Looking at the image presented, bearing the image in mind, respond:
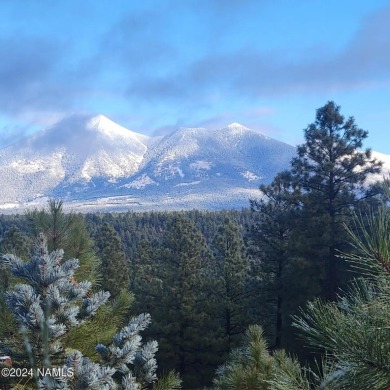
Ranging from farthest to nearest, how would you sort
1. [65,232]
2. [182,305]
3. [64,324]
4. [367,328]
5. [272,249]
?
[182,305] < [272,249] < [65,232] < [64,324] < [367,328]

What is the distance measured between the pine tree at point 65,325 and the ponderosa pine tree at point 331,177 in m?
10.9

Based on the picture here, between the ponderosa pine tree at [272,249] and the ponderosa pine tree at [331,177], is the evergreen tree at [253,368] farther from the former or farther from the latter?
the ponderosa pine tree at [272,249]

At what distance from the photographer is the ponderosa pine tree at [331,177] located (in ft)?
46.8

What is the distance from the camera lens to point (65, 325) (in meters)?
3.94

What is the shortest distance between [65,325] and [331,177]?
40.4 feet

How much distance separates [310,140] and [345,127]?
3.93 feet

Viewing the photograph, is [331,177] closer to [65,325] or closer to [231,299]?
[231,299]

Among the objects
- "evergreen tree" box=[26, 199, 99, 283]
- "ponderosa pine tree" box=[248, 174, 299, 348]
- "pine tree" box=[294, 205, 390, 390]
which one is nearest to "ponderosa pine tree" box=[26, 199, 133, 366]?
"evergreen tree" box=[26, 199, 99, 283]

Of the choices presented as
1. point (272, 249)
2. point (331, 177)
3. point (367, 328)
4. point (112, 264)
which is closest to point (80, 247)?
point (367, 328)

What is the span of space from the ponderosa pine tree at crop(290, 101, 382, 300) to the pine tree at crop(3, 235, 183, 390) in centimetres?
1094

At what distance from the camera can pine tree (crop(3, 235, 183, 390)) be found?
3426 millimetres

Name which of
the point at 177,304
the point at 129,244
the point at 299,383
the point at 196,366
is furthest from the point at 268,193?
the point at 129,244

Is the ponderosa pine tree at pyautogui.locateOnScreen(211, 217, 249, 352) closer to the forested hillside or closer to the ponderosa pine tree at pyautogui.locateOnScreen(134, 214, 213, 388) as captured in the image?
the forested hillside

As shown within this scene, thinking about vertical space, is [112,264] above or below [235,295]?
above
